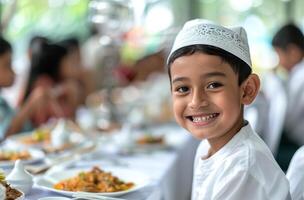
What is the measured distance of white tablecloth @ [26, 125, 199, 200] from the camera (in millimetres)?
1243

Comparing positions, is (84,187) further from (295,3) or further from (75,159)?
(295,3)

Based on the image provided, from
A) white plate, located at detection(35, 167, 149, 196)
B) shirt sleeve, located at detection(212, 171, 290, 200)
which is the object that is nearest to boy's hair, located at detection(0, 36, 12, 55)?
white plate, located at detection(35, 167, 149, 196)

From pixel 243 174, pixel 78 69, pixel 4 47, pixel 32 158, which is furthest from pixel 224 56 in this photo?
pixel 78 69

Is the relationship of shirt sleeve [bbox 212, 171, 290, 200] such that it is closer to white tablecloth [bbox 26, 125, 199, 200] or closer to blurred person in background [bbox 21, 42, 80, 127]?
white tablecloth [bbox 26, 125, 199, 200]

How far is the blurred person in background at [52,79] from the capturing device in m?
2.63

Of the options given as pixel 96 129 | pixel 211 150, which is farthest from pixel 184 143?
pixel 211 150

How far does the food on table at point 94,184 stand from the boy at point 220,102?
0.24 meters

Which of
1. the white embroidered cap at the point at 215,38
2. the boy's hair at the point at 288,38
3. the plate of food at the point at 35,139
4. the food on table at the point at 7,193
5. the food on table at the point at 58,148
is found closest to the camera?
the food on table at the point at 7,193

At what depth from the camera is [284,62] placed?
2990 mm

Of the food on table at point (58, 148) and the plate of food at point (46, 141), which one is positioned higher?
the plate of food at point (46, 141)

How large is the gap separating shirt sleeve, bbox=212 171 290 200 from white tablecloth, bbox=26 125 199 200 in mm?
325

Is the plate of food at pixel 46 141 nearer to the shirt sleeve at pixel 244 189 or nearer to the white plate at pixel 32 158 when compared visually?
the white plate at pixel 32 158

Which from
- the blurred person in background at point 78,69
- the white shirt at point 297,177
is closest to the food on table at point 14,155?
the white shirt at point 297,177

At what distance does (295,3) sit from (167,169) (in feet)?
19.0
